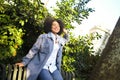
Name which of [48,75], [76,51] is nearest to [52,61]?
[48,75]

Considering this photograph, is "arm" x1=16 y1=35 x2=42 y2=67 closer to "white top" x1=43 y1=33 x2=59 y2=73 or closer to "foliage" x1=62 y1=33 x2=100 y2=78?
"white top" x1=43 y1=33 x2=59 y2=73

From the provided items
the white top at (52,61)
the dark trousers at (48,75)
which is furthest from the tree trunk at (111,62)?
the white top at (52,61)

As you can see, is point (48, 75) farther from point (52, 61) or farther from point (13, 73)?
point (13, 73)

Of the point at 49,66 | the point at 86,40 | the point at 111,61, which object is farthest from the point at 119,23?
the point at 86,40

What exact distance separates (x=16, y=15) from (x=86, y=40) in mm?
2133

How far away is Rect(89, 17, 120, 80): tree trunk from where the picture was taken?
235 centimetres

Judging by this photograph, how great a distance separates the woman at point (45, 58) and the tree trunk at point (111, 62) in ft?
6.61

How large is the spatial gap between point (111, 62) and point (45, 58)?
216cm

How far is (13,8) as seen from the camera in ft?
20.9

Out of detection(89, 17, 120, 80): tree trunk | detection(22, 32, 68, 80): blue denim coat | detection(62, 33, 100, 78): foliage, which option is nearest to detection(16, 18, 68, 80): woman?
detection(22, 32, 68, 80): blue denim coat

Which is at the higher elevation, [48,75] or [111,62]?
[111,62]

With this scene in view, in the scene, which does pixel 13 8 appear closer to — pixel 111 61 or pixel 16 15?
pixel 16 15

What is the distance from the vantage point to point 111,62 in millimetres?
2361

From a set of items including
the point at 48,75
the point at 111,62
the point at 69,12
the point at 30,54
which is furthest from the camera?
the point at 69,12
